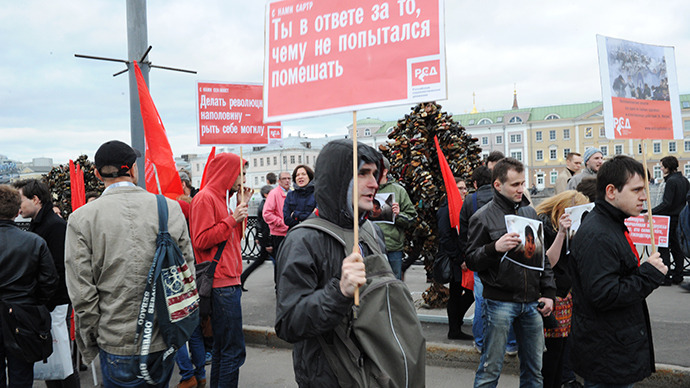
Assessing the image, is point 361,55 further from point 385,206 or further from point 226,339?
point 385,206

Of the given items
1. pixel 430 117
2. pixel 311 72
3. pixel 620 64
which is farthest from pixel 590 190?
pixel 311 72

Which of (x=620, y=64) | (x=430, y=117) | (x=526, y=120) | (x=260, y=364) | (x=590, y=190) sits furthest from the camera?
(x=526, y=120)

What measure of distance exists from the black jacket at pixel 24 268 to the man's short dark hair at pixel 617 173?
386 centimetres

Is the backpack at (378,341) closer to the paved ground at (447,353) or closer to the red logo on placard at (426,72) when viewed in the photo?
the red logo on placard at (426,72)

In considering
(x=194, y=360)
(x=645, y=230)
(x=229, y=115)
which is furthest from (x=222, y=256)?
(x=645, y=230)

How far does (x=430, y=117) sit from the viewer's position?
7.08 meters

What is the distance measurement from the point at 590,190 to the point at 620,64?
1117 mm

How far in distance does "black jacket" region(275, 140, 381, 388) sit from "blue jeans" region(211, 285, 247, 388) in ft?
7.03

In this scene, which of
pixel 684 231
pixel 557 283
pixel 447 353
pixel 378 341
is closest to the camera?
pixel 378 341

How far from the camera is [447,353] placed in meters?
5.74

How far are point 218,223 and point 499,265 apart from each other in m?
2.36

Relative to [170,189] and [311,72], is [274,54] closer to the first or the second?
[311,72]

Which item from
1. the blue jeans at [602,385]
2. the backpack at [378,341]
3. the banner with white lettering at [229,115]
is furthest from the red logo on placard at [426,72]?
the banner with white lettering at [229,115]

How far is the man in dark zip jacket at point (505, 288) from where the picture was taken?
400 cm
